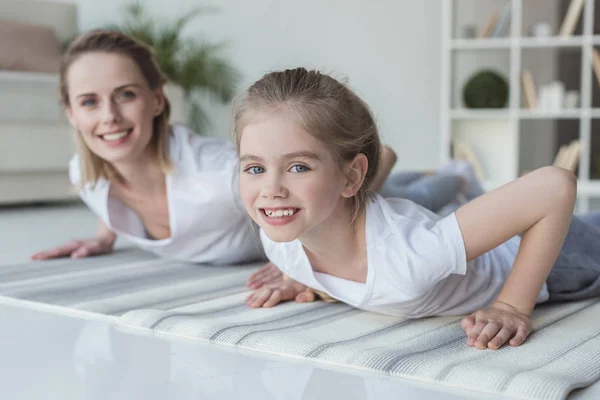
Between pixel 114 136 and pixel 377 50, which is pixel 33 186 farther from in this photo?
pixel 377 50

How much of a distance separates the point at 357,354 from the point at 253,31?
4.46 metres

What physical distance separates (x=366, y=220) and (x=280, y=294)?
29 centimetres

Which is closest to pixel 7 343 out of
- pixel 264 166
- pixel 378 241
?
pixel 264 166

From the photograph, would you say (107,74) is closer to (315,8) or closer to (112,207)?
(112,207)

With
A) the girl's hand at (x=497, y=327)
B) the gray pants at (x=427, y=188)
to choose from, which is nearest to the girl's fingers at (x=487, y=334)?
the girl's hand at (x=497, y=327)

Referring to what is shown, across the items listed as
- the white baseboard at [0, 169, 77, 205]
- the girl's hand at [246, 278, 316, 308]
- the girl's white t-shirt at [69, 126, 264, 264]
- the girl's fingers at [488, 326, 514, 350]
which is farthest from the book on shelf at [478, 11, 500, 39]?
the girl's fingers at [488, 326, 514, 350]

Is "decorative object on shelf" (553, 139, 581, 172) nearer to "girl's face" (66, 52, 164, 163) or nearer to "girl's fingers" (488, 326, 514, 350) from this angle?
"girl's face" (66, 52, 164, 163)

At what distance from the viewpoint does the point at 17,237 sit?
2617 millimetres

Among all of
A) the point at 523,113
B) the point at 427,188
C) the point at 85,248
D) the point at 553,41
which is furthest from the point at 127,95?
the point at 553,41

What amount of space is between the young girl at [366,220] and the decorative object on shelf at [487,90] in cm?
320

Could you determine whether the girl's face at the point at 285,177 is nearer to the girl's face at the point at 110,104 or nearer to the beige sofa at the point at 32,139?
the girl's face at the point at 110,104

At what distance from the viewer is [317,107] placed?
1.15 metres

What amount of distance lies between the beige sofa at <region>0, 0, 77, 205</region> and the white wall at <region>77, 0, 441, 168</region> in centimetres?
165

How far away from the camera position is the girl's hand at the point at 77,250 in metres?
2.08
